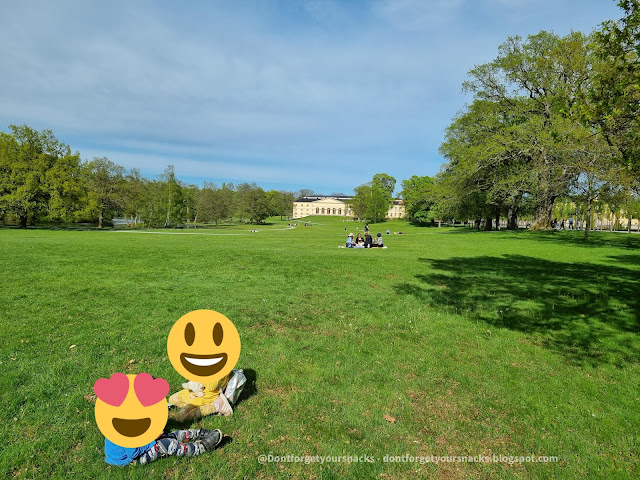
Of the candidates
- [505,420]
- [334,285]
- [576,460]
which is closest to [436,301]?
[334,285]

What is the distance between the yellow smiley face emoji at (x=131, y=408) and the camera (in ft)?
9.25

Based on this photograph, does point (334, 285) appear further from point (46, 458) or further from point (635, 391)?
point (46, 458)

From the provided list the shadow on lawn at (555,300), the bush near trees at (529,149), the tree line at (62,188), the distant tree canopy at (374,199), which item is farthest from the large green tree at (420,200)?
the tree line at (62,188)

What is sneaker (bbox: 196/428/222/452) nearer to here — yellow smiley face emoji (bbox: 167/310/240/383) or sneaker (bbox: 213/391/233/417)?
sneaker (bbox: 213/391/233/417)

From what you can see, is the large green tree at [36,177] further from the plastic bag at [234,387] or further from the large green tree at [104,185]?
the plastic bag at [234,387]

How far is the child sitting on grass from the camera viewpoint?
322 centimetres

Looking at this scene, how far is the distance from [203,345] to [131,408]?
0.73 meters

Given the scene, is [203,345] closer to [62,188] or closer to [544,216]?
[544,216]

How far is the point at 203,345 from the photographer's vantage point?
3281 millimetres

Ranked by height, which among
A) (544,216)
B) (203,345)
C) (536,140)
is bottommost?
(203,345)

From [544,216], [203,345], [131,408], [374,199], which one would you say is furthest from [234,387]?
[374,199]

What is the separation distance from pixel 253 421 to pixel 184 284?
24.8ft

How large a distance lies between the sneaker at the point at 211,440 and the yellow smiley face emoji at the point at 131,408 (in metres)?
0.67

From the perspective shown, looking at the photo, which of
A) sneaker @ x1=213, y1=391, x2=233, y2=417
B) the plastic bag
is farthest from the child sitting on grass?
the plastic bag
